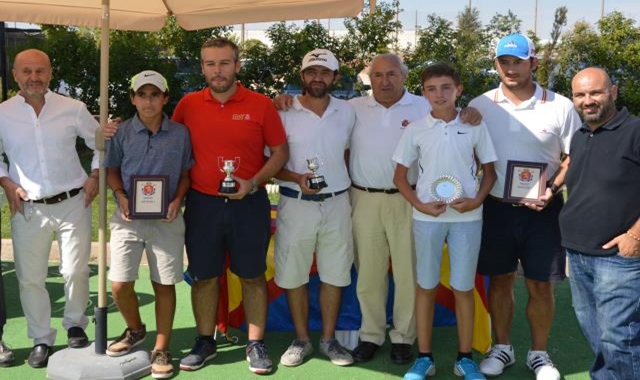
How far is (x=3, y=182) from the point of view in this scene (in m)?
4.48

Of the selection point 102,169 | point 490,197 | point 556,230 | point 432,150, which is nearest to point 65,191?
point 102,169

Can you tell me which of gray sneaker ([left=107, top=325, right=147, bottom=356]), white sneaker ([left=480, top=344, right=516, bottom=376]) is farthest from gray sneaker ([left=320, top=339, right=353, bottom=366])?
gray sneaker ([left=107, top=325, right=147, bottom=356])

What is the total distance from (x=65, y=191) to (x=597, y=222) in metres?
3.21

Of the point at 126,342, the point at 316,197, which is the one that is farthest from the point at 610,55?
the point at 126,342

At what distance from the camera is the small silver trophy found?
13.9ft

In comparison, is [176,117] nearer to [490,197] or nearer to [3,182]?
[3,182]

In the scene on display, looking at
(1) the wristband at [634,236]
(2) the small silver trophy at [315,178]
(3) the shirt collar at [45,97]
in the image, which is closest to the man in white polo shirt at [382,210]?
(2) the small silver trophy at [315,178]

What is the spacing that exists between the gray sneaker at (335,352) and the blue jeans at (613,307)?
157 centimetres

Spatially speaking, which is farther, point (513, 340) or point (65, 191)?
point (513, 340)

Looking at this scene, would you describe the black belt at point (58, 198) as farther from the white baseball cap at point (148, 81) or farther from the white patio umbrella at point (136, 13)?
the white baseball cap at point (148, 81)

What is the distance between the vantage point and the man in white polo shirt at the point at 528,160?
419cm

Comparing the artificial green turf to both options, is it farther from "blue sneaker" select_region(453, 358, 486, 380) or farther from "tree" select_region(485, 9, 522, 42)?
"tree" select_region(485, 9, 522, 42)

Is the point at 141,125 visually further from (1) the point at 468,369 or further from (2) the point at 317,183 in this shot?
(1) the point at 468,369

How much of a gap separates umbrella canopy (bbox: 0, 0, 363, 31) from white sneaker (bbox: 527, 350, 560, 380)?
245cm
